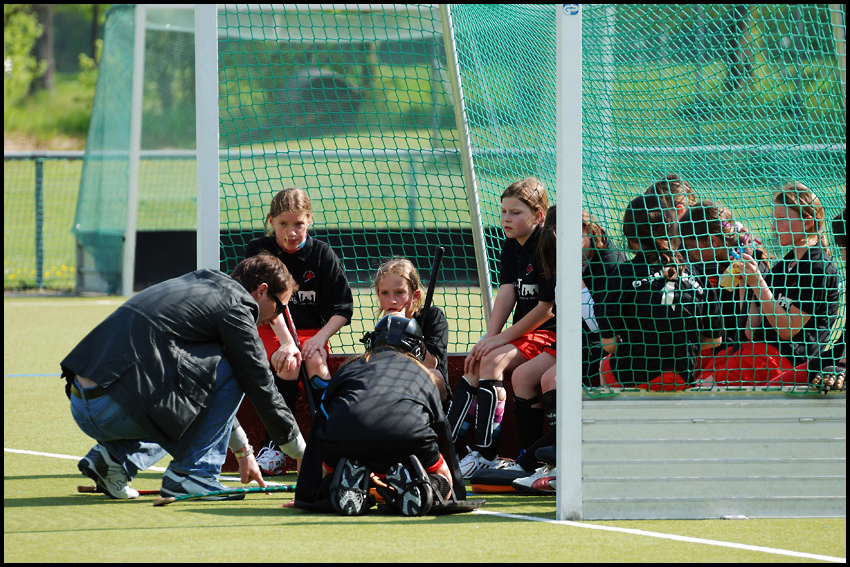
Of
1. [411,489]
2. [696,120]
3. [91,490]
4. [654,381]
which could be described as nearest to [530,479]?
[654,381]

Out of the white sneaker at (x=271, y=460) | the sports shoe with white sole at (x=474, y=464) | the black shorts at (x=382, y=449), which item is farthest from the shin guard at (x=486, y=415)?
the white sneaker at (x=271, y=460)

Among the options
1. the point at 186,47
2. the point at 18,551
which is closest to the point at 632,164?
the point at 18,551

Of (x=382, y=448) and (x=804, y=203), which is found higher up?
(x=804, y=203)

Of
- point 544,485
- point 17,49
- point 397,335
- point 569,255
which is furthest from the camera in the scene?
point 17,49

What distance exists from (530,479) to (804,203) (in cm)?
175

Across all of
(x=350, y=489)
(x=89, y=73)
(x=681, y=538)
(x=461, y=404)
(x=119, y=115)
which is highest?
(x=89, y=73)

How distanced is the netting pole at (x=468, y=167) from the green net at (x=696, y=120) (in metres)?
0.17

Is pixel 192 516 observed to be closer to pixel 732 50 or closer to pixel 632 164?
pixel 632 164

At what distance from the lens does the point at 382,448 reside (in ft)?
13.1

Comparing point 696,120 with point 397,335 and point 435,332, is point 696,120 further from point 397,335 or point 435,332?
point 397,335

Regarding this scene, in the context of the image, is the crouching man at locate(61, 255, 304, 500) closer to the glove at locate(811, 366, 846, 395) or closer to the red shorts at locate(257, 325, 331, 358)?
the red shorts at locate(257, 325, 331, 358)

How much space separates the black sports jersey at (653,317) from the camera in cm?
427

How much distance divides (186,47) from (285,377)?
35.7 ft

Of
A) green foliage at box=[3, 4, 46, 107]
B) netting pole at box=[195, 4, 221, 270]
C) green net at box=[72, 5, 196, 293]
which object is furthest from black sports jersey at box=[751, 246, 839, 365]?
green foliage at box=[3, 4, 46, 107]
